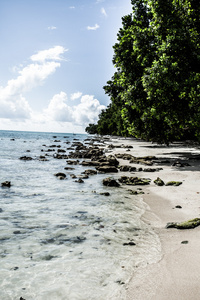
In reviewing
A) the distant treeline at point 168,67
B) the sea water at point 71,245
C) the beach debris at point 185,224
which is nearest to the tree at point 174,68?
the distant treeline at point 168,67

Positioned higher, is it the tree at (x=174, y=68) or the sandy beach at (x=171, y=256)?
the tree at (x=174, y=68)

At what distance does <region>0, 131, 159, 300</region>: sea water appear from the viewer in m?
4.04

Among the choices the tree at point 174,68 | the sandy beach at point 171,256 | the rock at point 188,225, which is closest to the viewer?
the sandy beach at point 171,256

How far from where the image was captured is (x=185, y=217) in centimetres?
725

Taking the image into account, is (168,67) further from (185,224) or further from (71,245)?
(71,245)

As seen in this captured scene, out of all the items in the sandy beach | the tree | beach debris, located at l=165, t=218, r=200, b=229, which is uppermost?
the tree

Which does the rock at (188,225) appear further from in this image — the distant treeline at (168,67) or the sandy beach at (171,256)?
the distant treeline at (168,67)

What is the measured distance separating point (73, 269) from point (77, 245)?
1.04m

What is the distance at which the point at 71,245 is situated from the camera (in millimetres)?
5641

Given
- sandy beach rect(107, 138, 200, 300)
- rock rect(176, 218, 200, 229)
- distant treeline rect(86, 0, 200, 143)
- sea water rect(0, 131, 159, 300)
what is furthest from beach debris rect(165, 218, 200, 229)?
distant treeline rect(86, 0, 200, 143)

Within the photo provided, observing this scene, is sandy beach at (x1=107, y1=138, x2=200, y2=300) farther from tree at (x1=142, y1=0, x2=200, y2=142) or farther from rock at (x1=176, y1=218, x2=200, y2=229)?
tree at (x1=142, y1=0, x2=200, y2=142)

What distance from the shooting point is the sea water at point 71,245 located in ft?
13.3

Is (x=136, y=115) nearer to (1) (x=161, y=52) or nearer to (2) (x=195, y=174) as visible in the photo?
(1) (x=161, y=52)

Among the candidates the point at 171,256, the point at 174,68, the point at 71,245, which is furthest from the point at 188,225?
the point at 174,68
